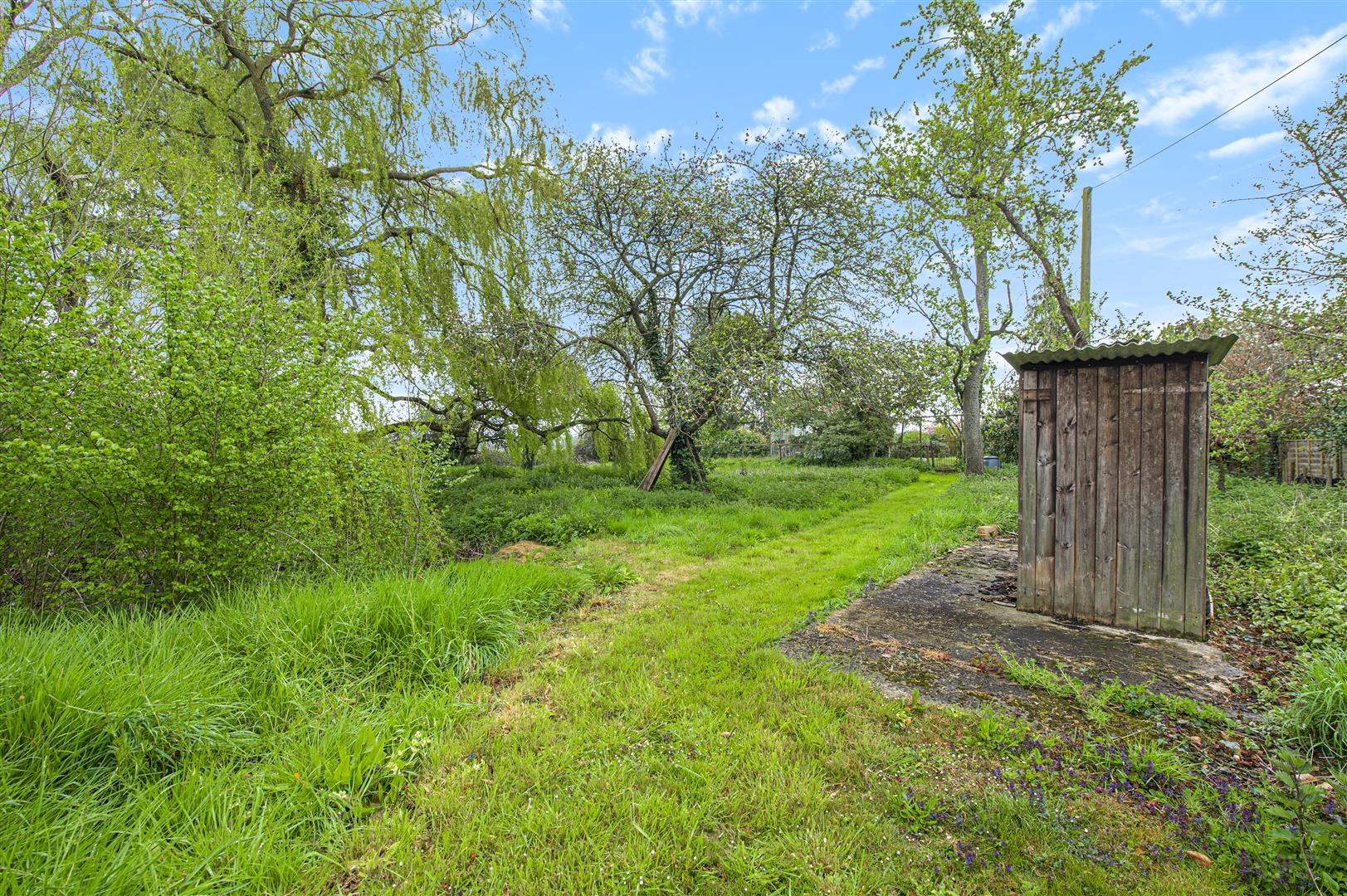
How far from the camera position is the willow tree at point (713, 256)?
9023 mm

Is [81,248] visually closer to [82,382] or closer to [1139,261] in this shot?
[82,382]

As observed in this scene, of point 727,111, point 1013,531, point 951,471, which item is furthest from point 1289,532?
point 951,471

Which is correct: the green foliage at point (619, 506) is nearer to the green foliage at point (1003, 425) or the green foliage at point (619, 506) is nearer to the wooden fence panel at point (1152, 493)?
the wooden fence panel at point (1152, 493)

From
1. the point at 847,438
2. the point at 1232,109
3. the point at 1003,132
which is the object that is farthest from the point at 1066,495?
the point at 847,438

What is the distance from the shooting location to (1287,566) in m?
3.97

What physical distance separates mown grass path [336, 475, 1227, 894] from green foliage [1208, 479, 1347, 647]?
2.68 metres

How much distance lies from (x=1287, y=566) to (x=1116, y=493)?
6.18 ft

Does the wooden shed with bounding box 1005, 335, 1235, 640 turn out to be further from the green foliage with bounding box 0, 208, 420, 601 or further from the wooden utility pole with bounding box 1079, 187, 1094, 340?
the wooden utility pole with bounding box 1079, 187, 1094, 340

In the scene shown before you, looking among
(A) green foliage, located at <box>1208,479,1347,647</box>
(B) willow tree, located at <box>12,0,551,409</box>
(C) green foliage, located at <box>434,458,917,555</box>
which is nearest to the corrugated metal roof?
(A) green foliage, located at <box>1208,479,1347,647</box>

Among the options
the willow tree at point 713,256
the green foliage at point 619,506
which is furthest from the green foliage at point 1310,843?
the willow tree at point 713,256

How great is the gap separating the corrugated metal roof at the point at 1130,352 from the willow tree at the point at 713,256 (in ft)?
15.7

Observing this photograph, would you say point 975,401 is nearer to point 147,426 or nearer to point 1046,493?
point 1046,493

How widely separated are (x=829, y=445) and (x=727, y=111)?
47.4ft

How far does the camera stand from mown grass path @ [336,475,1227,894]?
5.15 feet
